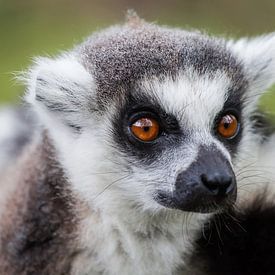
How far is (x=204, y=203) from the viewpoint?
384cm

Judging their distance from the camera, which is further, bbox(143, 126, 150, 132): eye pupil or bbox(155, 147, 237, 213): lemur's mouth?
bbox(143, 126, 150, 132): eye pupil

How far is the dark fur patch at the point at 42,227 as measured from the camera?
425 centimetres

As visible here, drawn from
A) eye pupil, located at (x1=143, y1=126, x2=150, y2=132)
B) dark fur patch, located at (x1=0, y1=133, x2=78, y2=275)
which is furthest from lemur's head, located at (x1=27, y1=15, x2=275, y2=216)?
dark fur patch, located at (x1=0, y1=133, x2=78, y2=275)

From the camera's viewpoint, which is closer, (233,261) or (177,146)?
(177,146)

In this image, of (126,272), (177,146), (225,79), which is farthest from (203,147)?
(126,272)

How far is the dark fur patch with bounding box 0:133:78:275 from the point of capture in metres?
4.25

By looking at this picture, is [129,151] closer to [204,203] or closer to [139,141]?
[139,141]

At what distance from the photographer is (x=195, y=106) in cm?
407

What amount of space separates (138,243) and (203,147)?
26.9 inches

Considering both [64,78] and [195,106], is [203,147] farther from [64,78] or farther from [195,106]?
[64,78]

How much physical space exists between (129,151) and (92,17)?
673 cm

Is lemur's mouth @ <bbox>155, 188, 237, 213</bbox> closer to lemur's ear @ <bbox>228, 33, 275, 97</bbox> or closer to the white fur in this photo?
the white fur

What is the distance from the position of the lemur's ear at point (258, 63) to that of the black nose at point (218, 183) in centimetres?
92

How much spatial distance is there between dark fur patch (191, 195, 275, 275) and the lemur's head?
29 centimetres
